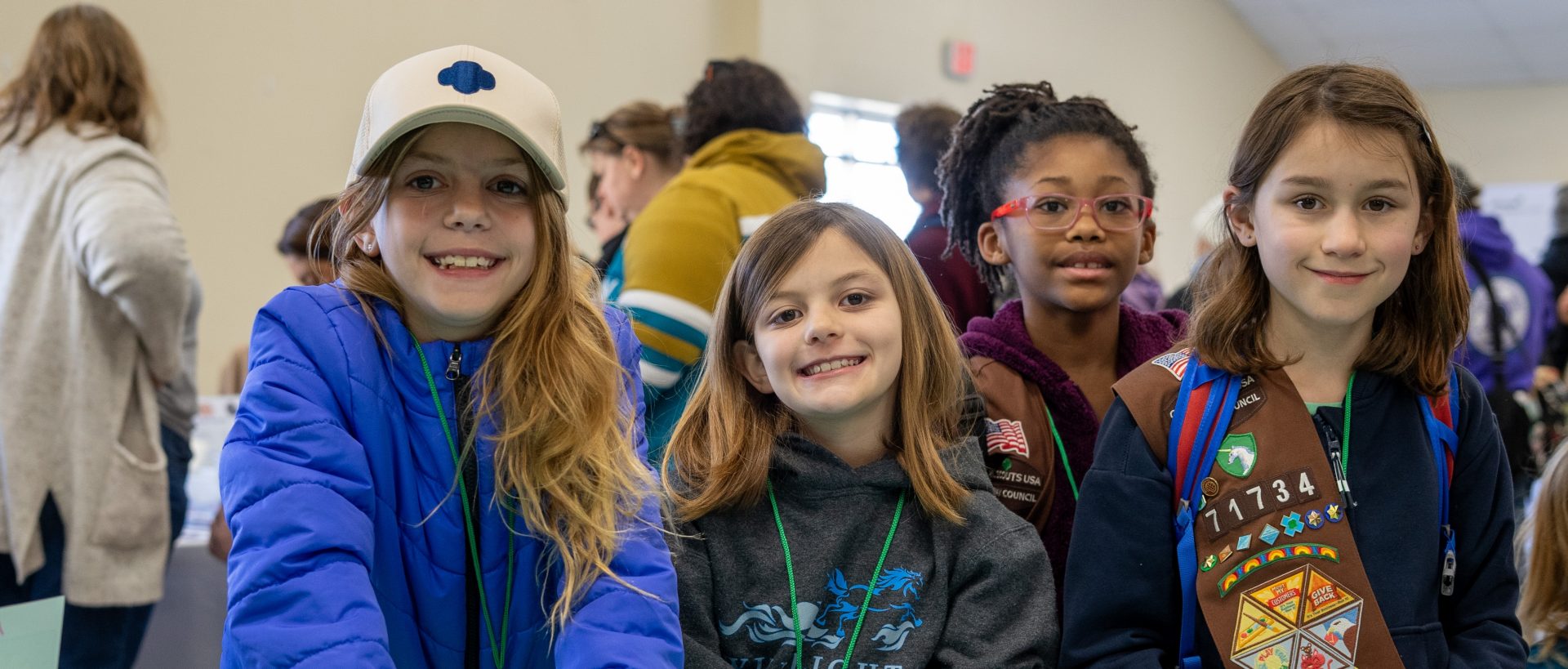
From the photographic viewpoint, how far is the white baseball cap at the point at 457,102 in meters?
1.58

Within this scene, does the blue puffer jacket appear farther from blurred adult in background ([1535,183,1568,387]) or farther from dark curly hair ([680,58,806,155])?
blurred adult in background ([1535,183,1568,387])

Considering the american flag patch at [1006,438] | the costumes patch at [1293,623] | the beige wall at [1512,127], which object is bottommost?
the costumes patch at [1293,623]

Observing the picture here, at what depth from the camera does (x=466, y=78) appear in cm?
161

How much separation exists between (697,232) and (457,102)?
113 centimetres

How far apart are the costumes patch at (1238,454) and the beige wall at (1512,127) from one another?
11.6 m

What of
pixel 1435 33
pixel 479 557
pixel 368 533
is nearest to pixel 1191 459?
pixel 479 557

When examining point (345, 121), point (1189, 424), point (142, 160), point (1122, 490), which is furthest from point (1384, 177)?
point (345, 121)

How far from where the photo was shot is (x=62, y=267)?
2.86 metres

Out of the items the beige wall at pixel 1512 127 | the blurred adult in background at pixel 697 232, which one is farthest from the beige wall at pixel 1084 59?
the blurred adult in background at pixel 697 232

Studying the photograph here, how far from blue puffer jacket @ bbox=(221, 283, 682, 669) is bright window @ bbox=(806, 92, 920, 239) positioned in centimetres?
538

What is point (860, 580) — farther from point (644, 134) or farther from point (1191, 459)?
point (644, 134)

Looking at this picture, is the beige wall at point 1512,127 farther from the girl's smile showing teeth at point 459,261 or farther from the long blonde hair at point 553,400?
the girl's smile showing teeth at point 459,261

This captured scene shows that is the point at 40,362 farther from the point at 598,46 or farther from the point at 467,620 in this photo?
the point at 598,46

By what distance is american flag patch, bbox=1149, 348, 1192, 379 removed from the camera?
1.74 meters
